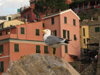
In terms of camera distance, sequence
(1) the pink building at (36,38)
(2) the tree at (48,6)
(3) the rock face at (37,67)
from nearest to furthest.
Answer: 1. (3) the rock face at (37,67)
2. (1) the pink building at (36,38)
3. (2) the tree at (48,6)

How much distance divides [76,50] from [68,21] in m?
5.54

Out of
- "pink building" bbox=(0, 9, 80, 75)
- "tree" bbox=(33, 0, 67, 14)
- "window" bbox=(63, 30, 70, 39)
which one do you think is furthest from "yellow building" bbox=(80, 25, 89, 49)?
"window" bbox=(63, 30, 70, 39)

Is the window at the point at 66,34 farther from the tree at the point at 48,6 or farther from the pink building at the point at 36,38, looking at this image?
the tree at the point at 48,6

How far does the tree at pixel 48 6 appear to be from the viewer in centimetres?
6562

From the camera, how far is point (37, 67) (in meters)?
19.4

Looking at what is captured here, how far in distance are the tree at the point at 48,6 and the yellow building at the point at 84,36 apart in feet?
26.5

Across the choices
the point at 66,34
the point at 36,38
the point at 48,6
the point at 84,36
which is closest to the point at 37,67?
the point at 36,38

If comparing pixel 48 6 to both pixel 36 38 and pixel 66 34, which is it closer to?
pixel 66 34

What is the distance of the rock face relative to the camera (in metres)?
19.3

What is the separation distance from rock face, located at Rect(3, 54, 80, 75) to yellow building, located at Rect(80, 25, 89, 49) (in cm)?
4104

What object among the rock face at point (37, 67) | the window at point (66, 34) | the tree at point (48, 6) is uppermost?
the tree at point (48, 6)

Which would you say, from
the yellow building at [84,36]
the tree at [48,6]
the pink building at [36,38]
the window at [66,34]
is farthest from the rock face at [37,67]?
the tree at [48,6]

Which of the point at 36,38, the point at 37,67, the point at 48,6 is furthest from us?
the point at 48,6

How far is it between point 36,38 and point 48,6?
676 inches
